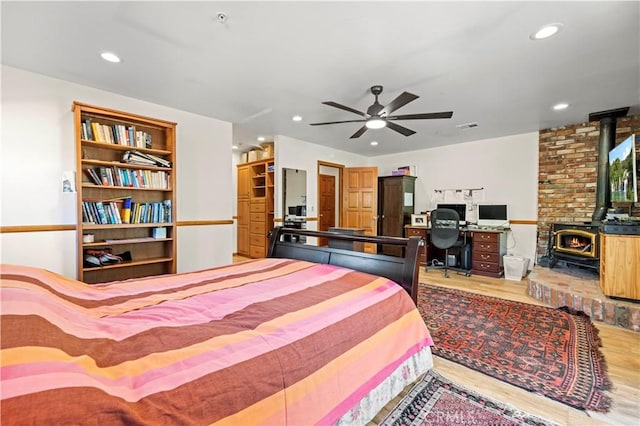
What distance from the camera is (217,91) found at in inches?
125

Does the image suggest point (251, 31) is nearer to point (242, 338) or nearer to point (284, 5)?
point (284, 5)

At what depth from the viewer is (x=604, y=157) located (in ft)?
12.8

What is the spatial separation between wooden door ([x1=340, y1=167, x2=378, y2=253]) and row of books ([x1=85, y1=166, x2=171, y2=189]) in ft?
12.2

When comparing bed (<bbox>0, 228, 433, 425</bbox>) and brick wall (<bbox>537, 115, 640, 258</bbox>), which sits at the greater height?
brick wall (<bbox>537, 115, 640, 258</bbox>)

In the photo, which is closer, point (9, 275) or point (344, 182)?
point (9, 275)

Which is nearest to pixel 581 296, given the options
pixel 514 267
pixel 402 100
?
pixel 514 267

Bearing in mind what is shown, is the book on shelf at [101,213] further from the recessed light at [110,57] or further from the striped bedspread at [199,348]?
the striped bedspread at [199,348]

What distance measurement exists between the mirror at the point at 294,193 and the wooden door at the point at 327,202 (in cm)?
75

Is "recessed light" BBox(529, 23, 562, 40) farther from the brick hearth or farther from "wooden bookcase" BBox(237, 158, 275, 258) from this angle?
"wooden bookcase" BBox(237, 158, 275, 258)

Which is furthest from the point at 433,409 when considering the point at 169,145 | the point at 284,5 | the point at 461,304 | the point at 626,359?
the point at 169,145

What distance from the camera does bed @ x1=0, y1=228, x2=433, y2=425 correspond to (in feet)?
2.18

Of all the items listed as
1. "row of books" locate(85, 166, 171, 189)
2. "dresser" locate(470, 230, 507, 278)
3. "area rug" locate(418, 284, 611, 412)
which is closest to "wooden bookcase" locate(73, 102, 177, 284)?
"row of books" locate(85, 166, 171, 189)

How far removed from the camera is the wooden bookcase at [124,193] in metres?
2.91

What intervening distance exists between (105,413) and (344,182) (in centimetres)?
588
